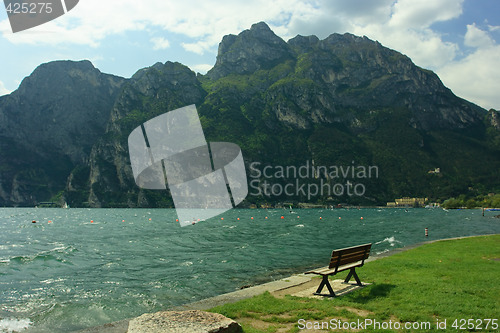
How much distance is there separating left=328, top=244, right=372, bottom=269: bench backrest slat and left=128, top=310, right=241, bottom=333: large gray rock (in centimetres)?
439

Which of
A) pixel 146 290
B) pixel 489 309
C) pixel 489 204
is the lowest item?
pixel 489 204

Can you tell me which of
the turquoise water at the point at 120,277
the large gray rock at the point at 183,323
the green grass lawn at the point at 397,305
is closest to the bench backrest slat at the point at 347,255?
the green grass lawn at the point at 397,305

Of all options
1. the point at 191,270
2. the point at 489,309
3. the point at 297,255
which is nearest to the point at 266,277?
the point at 191,270

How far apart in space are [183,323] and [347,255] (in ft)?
20.6

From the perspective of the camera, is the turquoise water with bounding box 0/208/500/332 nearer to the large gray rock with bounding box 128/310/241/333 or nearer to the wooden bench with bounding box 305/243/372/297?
the large gray rock with bounding box 128/310/241/333

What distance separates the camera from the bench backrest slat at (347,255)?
423 inches

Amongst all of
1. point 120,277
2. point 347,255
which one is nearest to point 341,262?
point 347,255

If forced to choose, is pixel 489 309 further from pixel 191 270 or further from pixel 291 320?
pixel 191 270

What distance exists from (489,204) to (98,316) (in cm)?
20031

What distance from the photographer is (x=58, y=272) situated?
20.5 m

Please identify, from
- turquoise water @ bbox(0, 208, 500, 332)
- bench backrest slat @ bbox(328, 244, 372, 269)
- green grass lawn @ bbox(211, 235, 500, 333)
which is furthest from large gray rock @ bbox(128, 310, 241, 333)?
turquoise water @ bbox(0, 208, 500, 332)

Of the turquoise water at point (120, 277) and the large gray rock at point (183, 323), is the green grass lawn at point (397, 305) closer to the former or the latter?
the large gray rock at point (183, 323)

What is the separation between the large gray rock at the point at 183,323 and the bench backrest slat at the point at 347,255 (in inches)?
173

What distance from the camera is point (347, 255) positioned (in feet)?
37.1
